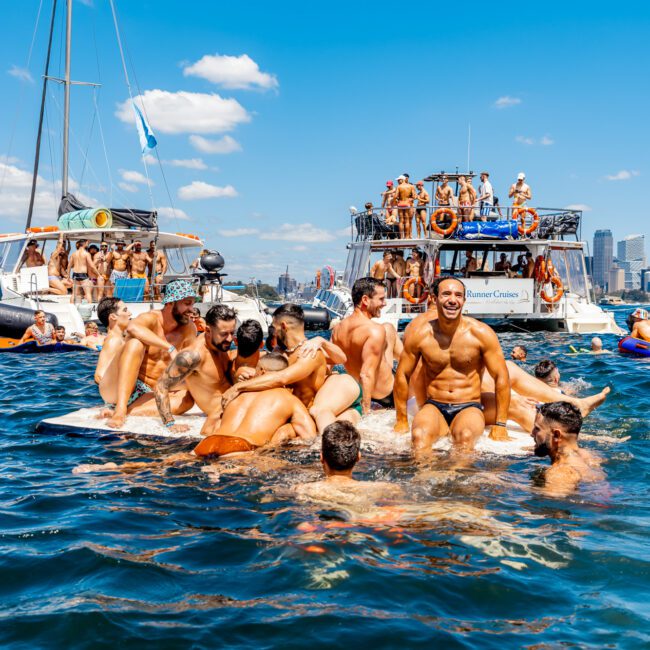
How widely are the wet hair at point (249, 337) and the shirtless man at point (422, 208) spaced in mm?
17522

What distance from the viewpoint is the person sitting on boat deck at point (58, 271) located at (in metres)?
21.1

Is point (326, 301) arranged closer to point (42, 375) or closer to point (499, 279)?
point (499, 279)

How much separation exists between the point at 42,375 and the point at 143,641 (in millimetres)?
10869

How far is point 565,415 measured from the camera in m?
5.41

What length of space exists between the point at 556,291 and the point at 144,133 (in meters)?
16.4

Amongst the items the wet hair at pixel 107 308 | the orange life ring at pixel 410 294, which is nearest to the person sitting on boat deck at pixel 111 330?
the wet hair at pixel 107 308

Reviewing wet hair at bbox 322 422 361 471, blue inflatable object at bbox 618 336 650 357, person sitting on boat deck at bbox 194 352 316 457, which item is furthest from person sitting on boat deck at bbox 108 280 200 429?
blue inflatable object at bbox 618 336 650 357

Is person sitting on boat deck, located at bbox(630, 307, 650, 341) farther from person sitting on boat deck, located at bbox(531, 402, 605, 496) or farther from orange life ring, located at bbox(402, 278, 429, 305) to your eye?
person sitting on boat deck, located at bbox(531, 402, 605, 496)

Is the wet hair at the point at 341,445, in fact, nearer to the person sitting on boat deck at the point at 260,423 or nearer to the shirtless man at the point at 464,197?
the person sitting on boat deck at the point at 260,423

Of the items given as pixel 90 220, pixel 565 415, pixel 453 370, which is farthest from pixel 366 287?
pixel 90 220

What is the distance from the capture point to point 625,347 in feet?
50.2

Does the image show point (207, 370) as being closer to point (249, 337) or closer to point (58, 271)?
point (249, 337)

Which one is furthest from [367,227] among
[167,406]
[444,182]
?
[167,406]

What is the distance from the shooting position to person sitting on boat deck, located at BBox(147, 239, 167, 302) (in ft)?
71.1
